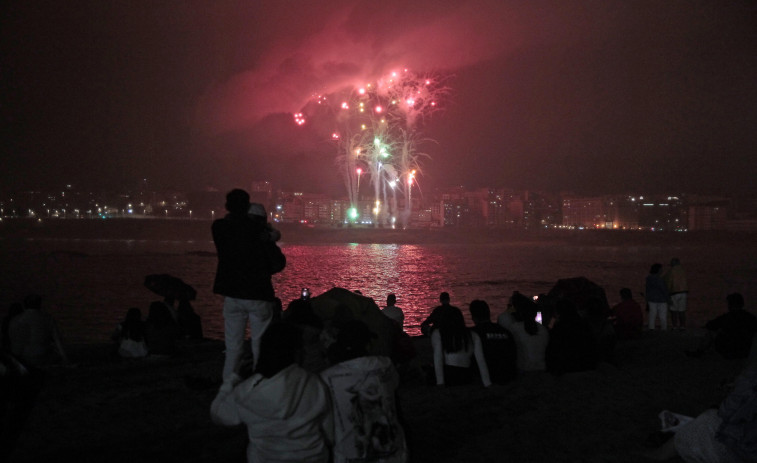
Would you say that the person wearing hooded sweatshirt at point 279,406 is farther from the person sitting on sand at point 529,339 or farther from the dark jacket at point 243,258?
the person sitting on sand at point 529,339

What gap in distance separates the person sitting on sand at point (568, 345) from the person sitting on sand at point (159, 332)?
5162mm

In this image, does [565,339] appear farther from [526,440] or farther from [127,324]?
[127,324]

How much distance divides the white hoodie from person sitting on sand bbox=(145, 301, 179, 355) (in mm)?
5878

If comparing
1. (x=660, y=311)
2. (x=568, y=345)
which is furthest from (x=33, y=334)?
(x=660, y=311)

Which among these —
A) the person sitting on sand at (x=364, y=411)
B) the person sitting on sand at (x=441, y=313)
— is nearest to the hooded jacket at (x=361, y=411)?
the person sitting on sand at (x=364, y=411)

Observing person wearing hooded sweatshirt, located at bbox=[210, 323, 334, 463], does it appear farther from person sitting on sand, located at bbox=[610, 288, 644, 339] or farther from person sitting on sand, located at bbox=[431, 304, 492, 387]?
person sitting on sand, located at bbox=[610, 288, 644, 339]

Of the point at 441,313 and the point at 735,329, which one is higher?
the point at 441,313

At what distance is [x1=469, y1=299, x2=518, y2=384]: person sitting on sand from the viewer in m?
7.03

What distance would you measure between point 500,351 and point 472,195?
19091 centimetres

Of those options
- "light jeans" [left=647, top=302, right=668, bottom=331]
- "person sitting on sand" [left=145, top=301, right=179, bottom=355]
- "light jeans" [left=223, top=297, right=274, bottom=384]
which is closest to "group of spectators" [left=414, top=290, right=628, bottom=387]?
"light jeans" [left=223, top=297, right=274, bottom=384]

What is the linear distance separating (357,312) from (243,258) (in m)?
1.81

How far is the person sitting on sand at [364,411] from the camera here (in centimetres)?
392

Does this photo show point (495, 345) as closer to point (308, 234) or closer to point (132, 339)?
point (132, 339)

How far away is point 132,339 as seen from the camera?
893 cm
